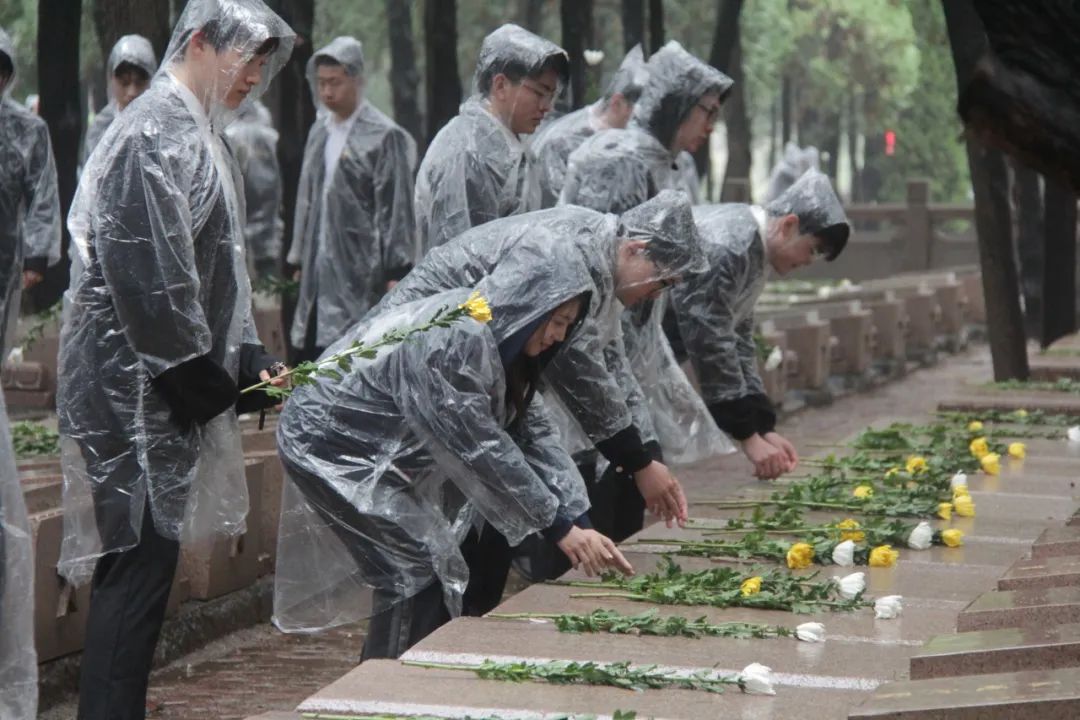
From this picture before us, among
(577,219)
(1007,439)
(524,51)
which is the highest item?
(524,51)

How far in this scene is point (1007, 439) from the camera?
9695 mm

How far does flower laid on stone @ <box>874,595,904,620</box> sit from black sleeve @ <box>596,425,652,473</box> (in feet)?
4.08

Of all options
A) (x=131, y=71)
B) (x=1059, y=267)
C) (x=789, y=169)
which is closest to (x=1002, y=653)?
(x=131, y=71)

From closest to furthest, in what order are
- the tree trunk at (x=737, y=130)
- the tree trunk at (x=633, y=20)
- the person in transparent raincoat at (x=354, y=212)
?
1. the person in transparent raincoat at (x=354, y=212)
2. the tree trunk at (x=633, y=20)
3. the tree trunk at (x=737, y=130)

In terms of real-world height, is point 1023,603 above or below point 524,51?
below

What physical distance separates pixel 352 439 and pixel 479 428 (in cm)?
44

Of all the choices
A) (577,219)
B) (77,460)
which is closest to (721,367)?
(577,219)

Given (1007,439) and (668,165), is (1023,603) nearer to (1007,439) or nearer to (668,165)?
(668,165)

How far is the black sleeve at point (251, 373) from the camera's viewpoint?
6012mm

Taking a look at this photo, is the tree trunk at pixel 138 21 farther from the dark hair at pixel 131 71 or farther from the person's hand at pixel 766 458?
the person's hand at pixel 766 458

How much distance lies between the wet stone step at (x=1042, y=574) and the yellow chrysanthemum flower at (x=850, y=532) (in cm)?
59

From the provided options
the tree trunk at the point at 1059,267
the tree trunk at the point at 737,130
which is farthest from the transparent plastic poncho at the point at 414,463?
the tree trunk at the point at 737,130

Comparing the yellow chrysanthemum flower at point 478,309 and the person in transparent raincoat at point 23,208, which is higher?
the person in transparent raincoat at point 23,208

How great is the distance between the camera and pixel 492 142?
8344mm
